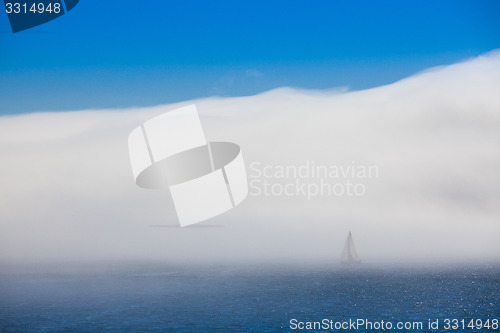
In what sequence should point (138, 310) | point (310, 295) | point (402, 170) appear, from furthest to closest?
point (310, 295) → point (138, 310) → point (402, 170)

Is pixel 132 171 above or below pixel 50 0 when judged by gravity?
below

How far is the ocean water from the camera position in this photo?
14.4m

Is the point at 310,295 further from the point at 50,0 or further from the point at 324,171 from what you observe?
the point at 50,0

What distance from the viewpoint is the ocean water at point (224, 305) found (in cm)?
1438

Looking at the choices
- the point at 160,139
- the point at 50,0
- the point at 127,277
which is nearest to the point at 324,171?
the point at 160,139

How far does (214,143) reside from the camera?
1074 cm

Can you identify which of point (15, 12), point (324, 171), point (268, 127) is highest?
point (15, 12)

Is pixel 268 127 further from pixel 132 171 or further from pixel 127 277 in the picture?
pixel 127 277

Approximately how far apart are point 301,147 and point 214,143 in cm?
229

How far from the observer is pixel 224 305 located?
17781 mm

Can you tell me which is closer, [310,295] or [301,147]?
[301,147]

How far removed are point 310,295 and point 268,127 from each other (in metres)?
12.3

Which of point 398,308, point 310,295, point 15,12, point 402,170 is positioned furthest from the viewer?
point 310,295

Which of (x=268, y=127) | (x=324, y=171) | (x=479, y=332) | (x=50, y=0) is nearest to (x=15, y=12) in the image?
(x=50, y=0)
